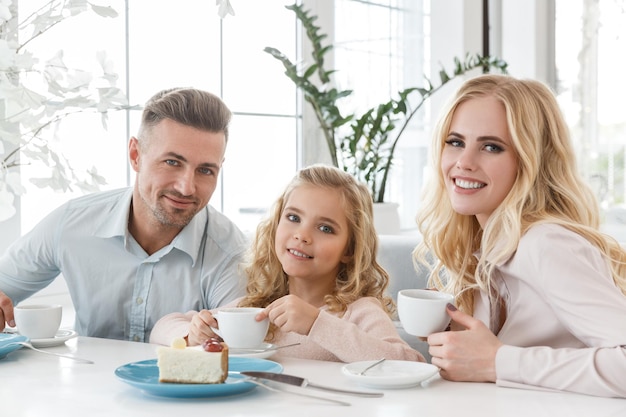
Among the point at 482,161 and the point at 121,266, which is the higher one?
the point at 482,161

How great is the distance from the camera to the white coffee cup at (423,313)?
4.90ft

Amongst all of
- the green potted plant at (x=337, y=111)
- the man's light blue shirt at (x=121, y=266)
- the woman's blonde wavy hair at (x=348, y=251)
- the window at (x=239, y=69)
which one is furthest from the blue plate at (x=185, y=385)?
the green potted plant at (x=337, y=111)

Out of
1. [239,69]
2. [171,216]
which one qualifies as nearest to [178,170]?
[171,216]

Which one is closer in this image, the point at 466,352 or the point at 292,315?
the point at 466,352

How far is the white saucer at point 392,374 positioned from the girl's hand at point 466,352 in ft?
0.10

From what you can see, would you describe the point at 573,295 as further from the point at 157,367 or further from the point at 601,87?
the point at 601,87

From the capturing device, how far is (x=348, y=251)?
2232 millimetres

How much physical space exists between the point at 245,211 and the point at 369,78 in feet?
3.77

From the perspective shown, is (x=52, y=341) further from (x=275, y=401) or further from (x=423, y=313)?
(x=423, y=313)

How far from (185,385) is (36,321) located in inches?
24.5

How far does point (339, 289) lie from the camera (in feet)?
7.21

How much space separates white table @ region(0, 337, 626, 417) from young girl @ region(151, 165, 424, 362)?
419mm

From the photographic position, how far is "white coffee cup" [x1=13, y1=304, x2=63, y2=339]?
182cm

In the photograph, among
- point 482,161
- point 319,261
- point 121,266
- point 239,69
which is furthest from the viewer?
point 239,69
